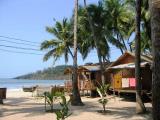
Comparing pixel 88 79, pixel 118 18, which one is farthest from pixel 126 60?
pixel 118 18

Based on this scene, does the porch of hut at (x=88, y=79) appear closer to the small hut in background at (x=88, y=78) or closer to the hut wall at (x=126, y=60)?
the small hut in background at (x=88, y=78)

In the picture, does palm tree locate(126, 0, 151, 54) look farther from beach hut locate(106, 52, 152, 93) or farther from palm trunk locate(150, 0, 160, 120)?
palm trunk locate(150, 0, 160, 120)

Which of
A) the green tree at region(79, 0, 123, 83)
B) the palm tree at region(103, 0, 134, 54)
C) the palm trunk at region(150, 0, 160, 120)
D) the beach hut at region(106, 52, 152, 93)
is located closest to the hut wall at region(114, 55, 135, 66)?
the beach hut at region(106, 52, 152, 93)

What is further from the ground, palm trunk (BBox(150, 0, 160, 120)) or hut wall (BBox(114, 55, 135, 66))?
hut wall (BBox(114, 55, 135, 66))

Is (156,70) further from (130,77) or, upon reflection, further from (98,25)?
(98,25)

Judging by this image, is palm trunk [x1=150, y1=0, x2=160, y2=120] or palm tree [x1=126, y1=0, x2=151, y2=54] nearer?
palm trunk [x1=150, y1=0, x2=160, y2=120]

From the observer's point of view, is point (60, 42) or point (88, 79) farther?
point (60, 42)

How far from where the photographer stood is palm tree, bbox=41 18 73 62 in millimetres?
45875

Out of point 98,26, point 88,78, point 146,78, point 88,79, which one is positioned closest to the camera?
point 146,78

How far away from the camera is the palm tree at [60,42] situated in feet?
151

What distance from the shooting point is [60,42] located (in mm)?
46406

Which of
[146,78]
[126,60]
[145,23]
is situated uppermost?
[145,23]

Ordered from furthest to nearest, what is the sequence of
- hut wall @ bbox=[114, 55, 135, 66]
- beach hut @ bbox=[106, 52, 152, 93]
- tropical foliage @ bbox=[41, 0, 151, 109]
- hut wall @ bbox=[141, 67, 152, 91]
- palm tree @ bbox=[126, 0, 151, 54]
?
tropical foliage @ bbox=[41, 0, 151, 109]
palm tree @ bbox=[126, 0, 151, 54]
hut wall @ bbox=[114, 55, 135, 66]
hut wall @ bbox=[141, 67, 152, 91]
beach hut @ bbox=[106, 52, 152, 93]

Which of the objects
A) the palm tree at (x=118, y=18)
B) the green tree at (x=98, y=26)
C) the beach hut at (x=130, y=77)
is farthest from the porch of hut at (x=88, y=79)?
the palm tree at (x=118, y=18)
